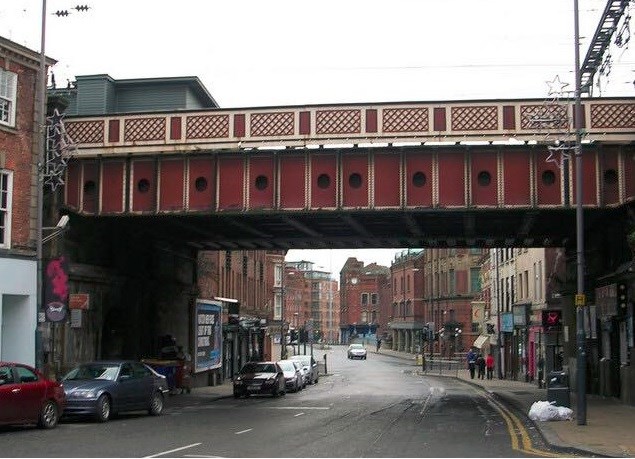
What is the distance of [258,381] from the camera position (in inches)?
1344

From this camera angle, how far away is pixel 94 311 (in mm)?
29844

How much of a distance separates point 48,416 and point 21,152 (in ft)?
35.4

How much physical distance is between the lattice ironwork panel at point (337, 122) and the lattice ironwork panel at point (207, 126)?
10.1 feet

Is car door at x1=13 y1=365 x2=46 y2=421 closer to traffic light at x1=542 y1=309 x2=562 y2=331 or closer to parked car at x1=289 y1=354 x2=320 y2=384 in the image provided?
traffic light at x1=542 y1=309 x2=562 y2=331

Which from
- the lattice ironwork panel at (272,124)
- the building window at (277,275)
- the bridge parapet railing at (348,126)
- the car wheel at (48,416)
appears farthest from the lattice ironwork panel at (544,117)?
the building window at (277,275)

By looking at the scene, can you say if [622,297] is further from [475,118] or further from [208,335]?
[208,335]

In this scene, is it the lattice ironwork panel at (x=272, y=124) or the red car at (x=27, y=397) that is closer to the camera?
the red car at (x=27, y=397)

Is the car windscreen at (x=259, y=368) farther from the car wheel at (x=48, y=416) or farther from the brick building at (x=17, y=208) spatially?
the car wheel at (x=48, y=416)

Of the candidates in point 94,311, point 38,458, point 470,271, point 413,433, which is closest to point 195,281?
point 94,311

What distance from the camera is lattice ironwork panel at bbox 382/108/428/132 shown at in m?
25.6

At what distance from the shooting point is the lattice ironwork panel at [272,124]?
86.1 feet

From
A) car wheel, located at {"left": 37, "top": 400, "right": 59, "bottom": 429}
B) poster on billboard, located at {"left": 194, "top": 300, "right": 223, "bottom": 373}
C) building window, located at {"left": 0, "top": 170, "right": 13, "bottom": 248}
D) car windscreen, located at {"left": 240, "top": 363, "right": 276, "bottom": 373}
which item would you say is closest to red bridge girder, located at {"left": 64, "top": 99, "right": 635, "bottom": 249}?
building window, located at {"left": 0, "top": 170, "right": 13, "bottom": 248}

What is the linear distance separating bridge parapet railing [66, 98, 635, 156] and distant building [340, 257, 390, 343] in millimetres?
124125

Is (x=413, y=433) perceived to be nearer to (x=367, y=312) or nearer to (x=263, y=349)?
(x=263, y=349)
